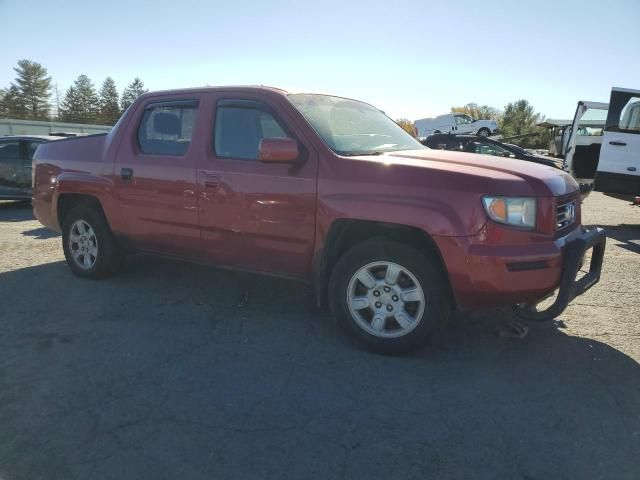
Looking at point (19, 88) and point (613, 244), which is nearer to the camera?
point (613, 244)

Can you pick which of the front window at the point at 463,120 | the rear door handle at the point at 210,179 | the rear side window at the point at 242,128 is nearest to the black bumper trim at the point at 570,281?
the rear side window at the point at 242,128

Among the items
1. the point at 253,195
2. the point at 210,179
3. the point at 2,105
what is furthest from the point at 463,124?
the point at 2,105

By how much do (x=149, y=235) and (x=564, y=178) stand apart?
11.7 feet

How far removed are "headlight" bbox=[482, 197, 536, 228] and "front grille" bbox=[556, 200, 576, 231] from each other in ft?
0.86

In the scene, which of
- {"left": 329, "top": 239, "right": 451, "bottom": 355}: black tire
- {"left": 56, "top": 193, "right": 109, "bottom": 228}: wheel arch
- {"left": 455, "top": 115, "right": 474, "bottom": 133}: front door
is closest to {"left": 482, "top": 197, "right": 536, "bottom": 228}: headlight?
{"left": 329, "top": 239, "right": 451, "bottom": 355}: black tire

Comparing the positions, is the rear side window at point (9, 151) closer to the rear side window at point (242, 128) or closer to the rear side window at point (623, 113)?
the rear side window at point (242, 128)

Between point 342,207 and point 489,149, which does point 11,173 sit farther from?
point 489,149

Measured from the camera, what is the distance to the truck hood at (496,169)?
10.3 feet

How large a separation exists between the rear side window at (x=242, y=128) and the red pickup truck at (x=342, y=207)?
10 mm

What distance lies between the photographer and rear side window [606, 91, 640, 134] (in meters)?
9.45

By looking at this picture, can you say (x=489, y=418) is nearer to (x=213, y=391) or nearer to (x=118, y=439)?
(x=213, y=391)

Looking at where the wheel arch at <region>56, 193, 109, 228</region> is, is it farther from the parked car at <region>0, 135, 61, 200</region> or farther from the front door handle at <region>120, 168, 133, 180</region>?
the parked car at <region>0, 135, 61, 200</region>

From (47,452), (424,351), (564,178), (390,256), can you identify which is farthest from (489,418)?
(47,452)

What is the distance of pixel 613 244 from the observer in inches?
297
